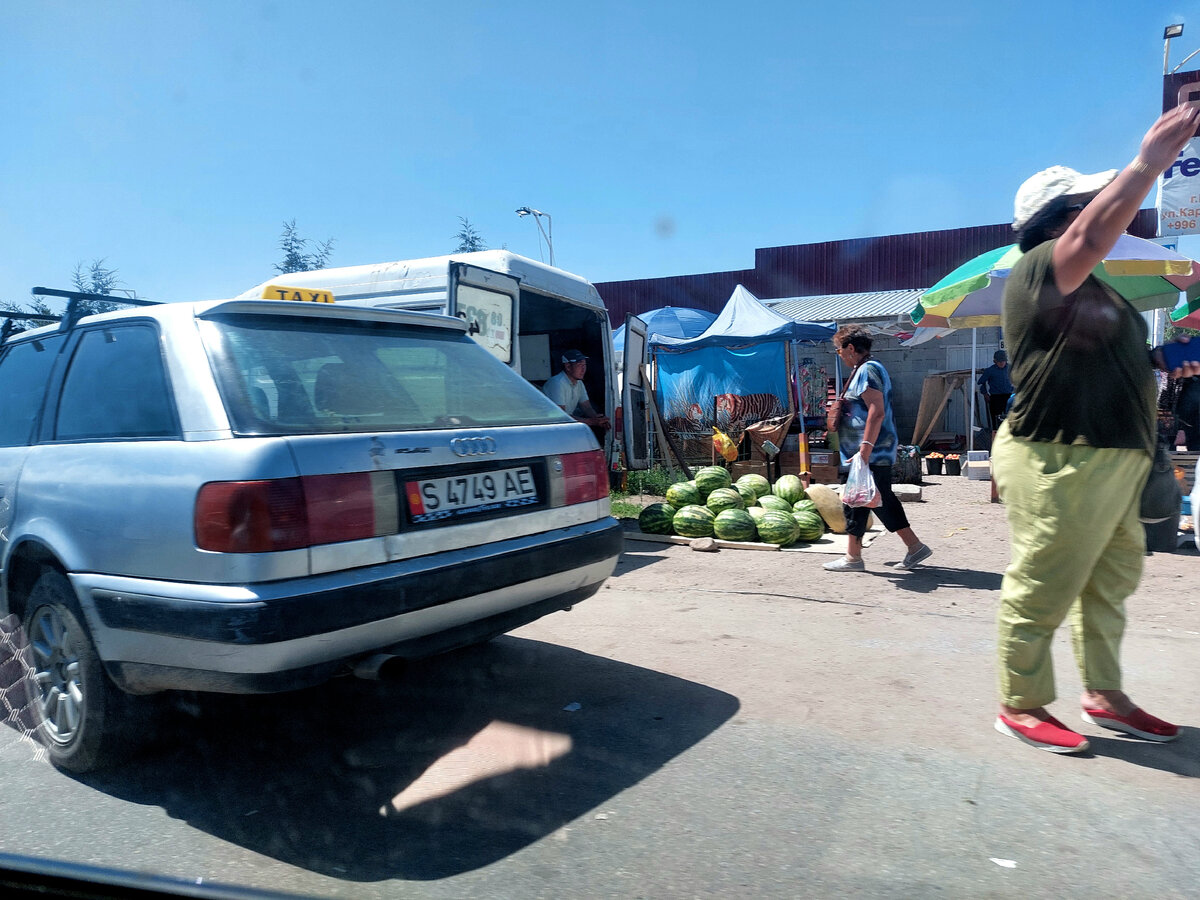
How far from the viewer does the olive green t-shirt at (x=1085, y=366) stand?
9.32 feet

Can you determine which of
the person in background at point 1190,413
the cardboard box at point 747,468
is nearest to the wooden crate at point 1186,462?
the person in background at point 1190,413

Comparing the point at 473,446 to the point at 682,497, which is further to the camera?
the point at 682,497

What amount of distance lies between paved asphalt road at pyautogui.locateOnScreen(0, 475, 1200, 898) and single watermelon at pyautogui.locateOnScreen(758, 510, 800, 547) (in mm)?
2897

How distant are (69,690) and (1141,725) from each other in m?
3.91

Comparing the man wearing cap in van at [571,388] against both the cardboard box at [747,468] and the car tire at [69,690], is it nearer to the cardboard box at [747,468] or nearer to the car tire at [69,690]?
the cardboard box at [747,468]

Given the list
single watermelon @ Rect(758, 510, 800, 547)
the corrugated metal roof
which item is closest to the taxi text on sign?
the corrugated metal roof

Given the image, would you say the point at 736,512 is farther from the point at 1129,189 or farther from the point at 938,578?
the point at 1129,189

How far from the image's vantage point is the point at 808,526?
760cm

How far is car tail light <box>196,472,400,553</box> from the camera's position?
2482 millimetres

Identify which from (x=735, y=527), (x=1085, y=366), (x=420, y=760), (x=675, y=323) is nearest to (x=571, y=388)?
(x=735, y=527)

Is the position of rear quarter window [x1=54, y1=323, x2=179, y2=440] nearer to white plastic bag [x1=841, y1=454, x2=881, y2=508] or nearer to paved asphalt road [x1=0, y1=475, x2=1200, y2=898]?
paved asphalt road [x1=0, y1=475, x2=1200, y2=898]

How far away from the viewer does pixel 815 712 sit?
3.47m

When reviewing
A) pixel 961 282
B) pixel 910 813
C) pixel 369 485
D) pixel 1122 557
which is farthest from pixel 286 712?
pixel 961 282

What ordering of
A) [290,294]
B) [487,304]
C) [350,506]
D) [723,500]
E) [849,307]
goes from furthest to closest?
[849,307] < [723,500] < [487,304] < [290,294] < [350,506]
